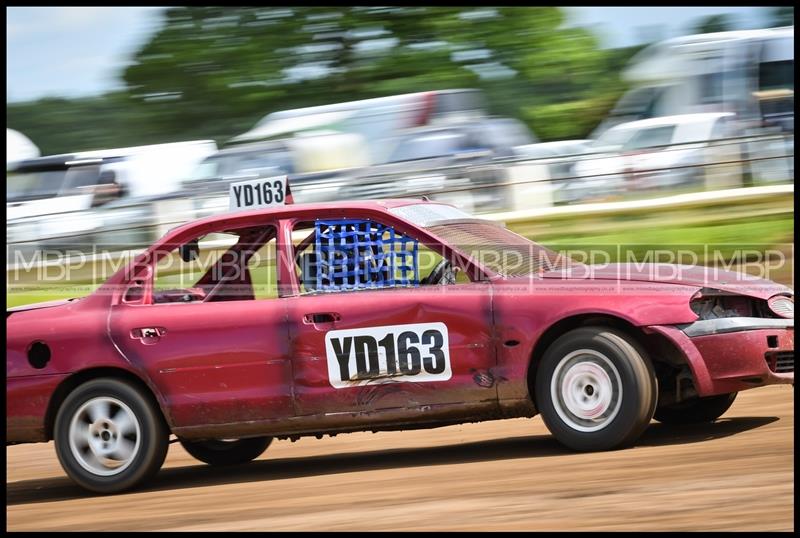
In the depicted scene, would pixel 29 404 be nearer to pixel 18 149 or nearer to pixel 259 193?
pixel 259 193

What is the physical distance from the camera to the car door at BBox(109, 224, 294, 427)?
6867mm

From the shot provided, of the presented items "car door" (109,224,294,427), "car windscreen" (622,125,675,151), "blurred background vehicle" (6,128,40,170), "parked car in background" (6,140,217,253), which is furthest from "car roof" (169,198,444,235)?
"blurred background vehicle" (6,128,40,170)

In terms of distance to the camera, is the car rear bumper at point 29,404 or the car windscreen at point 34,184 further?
the car windscreen at point 34,184

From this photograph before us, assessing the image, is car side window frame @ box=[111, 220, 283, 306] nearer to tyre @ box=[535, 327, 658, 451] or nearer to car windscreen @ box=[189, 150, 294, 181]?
tyre @ box=[535, 327, 658, 451]

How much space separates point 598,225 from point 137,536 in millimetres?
10581

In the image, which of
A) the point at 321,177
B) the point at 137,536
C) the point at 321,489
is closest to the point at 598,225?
the point at 321,177

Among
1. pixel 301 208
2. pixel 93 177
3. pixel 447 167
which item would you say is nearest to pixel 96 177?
pixel 93 177

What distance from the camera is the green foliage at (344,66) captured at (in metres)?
25.0

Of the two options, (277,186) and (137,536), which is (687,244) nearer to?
(277,186)

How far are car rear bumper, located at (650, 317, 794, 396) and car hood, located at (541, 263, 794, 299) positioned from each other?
0.80 ft

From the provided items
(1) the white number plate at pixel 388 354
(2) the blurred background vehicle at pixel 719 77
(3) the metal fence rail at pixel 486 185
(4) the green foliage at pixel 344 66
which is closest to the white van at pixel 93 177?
(3) the metal fence rail at pixel 486 185

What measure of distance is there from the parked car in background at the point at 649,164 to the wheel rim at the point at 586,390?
29.6 ft

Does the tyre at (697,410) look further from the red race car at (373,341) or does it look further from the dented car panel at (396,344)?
the dented car panel at (396,344)

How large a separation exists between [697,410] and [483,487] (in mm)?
2043
